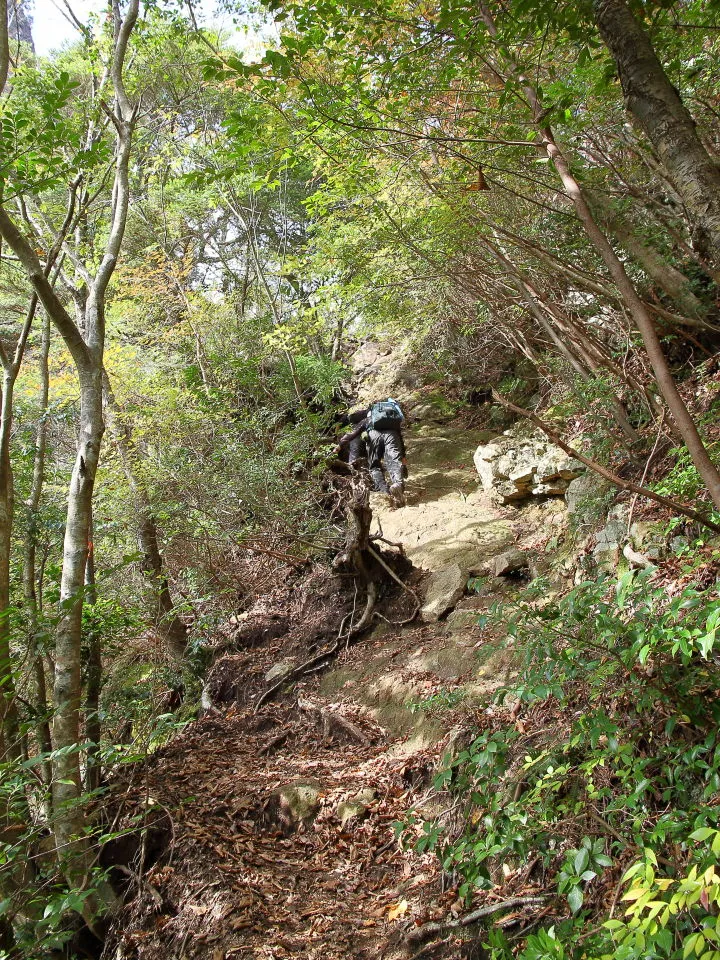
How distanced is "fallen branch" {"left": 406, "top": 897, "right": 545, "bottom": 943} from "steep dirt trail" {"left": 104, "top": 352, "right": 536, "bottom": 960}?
8cm

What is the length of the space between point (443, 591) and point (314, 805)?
289 cm

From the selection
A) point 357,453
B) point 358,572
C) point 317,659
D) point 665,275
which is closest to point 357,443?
point 357,453

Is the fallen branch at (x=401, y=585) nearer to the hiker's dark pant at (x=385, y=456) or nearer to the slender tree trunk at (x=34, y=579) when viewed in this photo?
the hiker's dark pant at (x=385, y=456)

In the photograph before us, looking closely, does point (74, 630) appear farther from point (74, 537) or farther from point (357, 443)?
point (357, 443)

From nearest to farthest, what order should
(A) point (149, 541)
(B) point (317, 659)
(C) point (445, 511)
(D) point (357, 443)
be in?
(B) point (317, 659) → (C) point (445, 511) → (A) point (149, 541) → (D) point (357, 443)

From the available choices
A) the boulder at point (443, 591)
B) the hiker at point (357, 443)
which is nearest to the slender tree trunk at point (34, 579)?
the boulder at point (443, 591)

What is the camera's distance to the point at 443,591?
6.77 m

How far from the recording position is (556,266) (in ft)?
18.5

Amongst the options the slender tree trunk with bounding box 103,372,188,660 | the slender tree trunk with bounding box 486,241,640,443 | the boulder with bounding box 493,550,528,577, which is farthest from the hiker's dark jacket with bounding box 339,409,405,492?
the slender tree trunk with bounding box 103,372,188,660

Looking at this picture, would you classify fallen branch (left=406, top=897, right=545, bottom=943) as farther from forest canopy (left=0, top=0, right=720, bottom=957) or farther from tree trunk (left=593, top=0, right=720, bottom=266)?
tree trunk (left=593, top=0, right=720, bottom=266)

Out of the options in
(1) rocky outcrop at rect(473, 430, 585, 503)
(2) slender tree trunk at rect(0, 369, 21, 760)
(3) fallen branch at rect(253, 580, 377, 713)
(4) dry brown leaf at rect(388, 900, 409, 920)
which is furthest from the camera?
(1) rocky outcrop at rect(473, 430, 585, 503)

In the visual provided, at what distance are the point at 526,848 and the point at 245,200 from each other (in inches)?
611

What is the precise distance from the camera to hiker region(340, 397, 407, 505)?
30.2 ft

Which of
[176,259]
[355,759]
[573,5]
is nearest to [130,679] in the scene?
[355,759]
